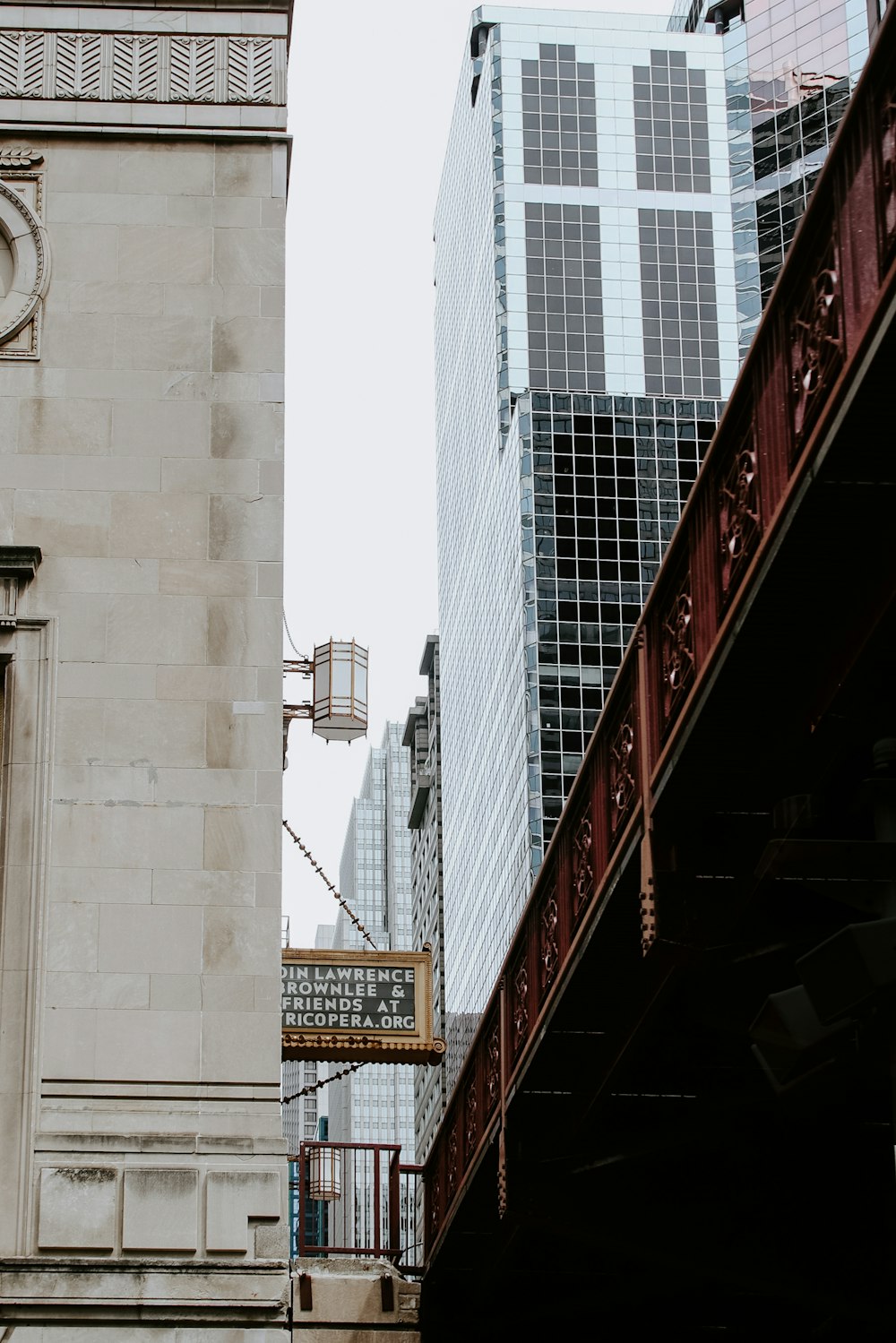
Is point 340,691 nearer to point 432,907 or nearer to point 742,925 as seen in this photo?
point 742,925

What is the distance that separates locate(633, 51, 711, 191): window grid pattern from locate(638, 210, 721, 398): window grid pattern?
3.13m

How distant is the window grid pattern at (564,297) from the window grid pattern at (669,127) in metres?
6.86

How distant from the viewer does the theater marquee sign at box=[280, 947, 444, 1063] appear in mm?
23906

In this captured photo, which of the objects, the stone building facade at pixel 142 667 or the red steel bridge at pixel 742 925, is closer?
the red steel bridge at pixel 742 925

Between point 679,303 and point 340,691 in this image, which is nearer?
point 340,691

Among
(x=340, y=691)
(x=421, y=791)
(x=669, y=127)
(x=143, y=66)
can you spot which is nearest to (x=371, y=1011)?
(x=340, y=691)

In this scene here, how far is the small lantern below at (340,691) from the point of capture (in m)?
25.6

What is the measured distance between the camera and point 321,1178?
2989cm

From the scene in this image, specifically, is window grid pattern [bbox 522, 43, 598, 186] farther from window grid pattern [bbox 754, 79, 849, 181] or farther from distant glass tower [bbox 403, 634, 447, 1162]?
distant glass tower [bbox 403, 634, 447, 1162]

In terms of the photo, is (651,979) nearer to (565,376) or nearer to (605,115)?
(565,376)

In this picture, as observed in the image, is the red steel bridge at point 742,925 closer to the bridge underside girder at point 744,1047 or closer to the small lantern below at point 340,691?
the bridge underside girder at point 744,1047

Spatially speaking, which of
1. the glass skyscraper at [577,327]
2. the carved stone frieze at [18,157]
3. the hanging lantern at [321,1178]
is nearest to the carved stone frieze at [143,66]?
the carved stone frieze at [18,157]

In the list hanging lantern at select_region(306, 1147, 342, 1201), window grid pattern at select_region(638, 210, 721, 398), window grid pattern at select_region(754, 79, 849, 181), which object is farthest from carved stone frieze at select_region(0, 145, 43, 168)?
window grid pattern at select_region(754, 79, 849, 181)

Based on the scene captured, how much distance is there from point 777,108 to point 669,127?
25.6 feet
